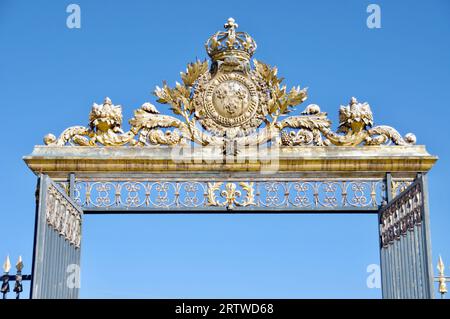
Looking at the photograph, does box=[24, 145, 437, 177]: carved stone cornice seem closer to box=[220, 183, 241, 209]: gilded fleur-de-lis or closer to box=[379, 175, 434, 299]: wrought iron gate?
box=[220, 183, 241, 209]: gilded fleur-de-lis

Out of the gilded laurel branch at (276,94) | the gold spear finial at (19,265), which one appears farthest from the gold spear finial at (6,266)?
the gilded laurel branch at (276,94)

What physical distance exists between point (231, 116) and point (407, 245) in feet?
8.96

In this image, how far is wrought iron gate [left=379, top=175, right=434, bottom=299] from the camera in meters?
12.5

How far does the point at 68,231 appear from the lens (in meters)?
13.6

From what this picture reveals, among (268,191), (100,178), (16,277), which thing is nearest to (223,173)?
(268,191)

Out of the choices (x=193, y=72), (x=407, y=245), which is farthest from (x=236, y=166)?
(x=407, y=245)

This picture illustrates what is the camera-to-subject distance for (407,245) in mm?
13031

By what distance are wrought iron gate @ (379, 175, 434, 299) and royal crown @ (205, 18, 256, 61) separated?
2.61 m

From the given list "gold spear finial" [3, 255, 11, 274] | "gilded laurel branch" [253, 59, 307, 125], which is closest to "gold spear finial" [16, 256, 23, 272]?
"gold spear finial" [3, 255, 11, 274]

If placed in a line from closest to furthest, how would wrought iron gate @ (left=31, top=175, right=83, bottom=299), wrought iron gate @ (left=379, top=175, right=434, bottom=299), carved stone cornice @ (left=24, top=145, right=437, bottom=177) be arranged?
wrought iron gate @ (left=379, top=175, right=434, bottom=299) < wrought iron gate @ (left=31, top=175, right=83, bottom=299) < carved stone cornice @ (left=24, top=145, right=437, bottom=177)

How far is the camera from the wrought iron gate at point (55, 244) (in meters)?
12.6

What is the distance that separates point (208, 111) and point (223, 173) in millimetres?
806

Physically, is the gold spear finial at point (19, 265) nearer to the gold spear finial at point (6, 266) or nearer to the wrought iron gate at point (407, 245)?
the gold spear finial at point (6, 266)
